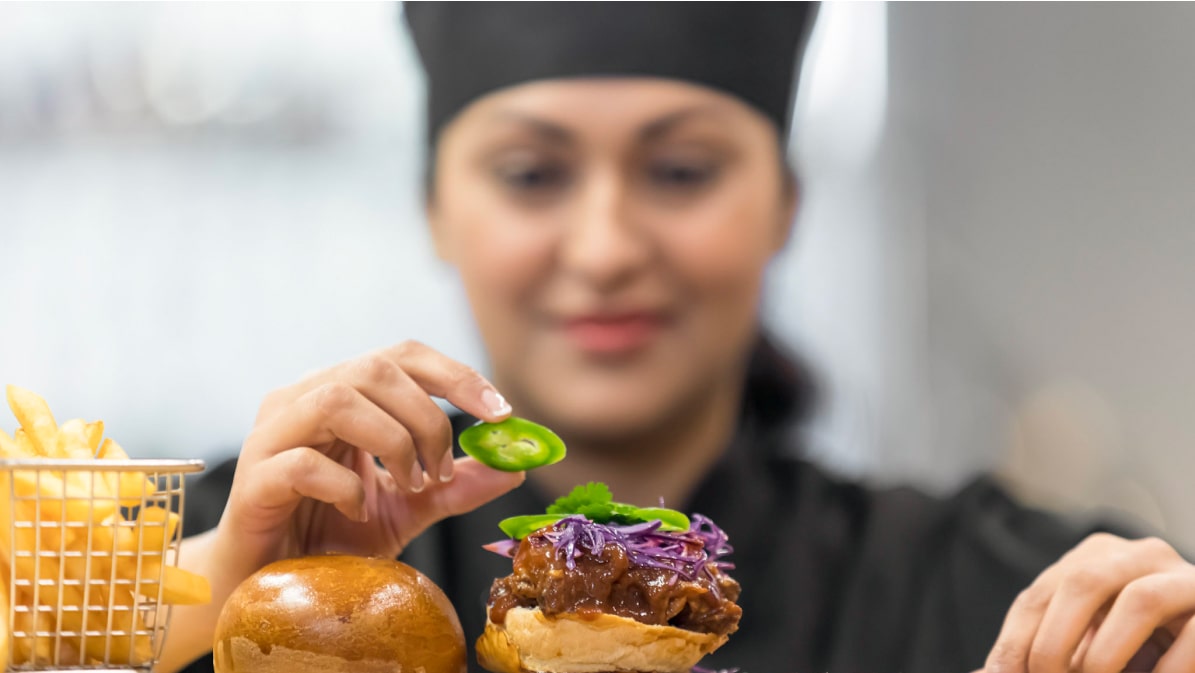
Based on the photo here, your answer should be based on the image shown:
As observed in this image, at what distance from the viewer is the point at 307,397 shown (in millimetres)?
1712

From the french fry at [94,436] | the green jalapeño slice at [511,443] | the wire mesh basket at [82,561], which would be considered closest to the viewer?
the wire mesh basket at [82,561]

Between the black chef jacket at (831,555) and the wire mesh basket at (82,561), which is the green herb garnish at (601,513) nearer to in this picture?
the wire mesh basket at (82,561)

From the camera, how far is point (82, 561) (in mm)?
1222

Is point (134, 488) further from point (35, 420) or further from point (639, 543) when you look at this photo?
point (639, 543)

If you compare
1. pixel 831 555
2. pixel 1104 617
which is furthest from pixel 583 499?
pixel 831 555

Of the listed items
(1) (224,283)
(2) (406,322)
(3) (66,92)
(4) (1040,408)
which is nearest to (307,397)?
(2) (406,322)

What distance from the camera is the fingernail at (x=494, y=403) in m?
1.61

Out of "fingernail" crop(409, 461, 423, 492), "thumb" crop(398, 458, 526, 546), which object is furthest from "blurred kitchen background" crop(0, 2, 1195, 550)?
"fingernail" crop(409, 461, 423, 492)

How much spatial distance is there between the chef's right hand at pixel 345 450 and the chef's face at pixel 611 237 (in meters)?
1.25

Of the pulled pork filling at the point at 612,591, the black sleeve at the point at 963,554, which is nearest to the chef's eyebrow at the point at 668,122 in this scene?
the black sleeve at the point at 963,554

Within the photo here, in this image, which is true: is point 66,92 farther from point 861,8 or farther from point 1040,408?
point 1040,408

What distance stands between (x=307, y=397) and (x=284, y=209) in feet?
5.50

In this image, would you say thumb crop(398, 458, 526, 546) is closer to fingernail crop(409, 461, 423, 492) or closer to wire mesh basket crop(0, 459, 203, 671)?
fingernail crop(409, 461, 423, 492)

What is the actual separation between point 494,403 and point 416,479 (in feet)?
0.83
